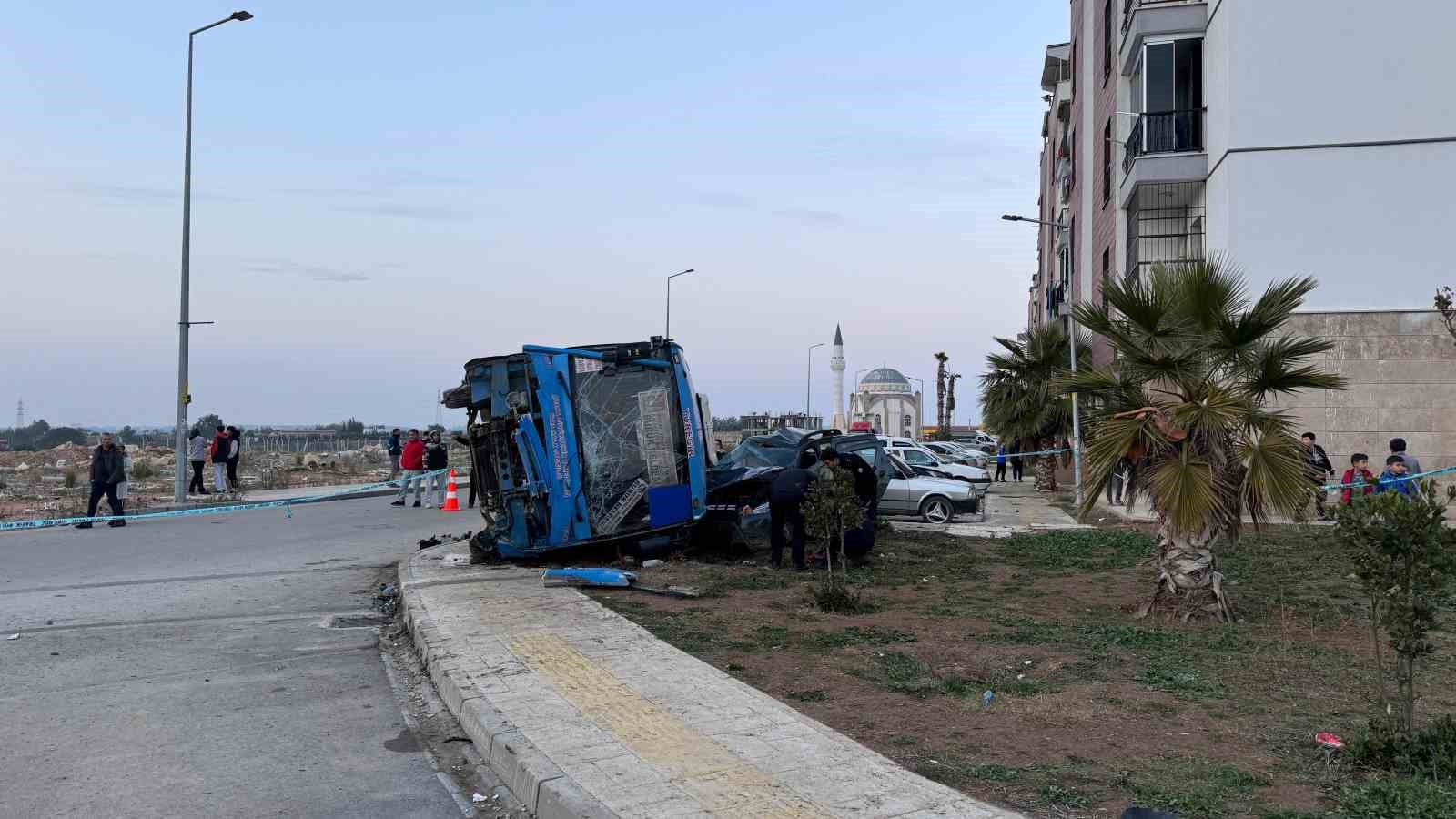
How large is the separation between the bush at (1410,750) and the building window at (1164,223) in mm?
19474

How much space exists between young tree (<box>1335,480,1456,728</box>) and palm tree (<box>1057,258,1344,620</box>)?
3.84m

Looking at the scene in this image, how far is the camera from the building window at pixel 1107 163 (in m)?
28.7

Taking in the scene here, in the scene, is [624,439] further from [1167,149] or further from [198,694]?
[1167,149]

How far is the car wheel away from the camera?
2169 cm

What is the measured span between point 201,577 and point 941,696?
942cm

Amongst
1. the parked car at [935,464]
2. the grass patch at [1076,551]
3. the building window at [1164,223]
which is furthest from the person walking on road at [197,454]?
the building window at [1164,223]

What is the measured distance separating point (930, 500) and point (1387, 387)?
8.25m

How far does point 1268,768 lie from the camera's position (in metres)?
5.66

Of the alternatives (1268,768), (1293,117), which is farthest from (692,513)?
(1293,117)

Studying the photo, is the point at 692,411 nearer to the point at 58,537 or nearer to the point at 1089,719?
the point at 1089,719

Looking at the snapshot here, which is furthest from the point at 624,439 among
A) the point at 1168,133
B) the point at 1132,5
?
the point at 1132,5

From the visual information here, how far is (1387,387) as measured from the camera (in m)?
20.3

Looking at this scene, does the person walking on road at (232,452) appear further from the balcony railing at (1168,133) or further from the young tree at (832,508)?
the balcony railing at (1168,133)

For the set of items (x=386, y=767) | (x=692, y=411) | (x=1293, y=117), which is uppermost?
(x=1293, y=117)
